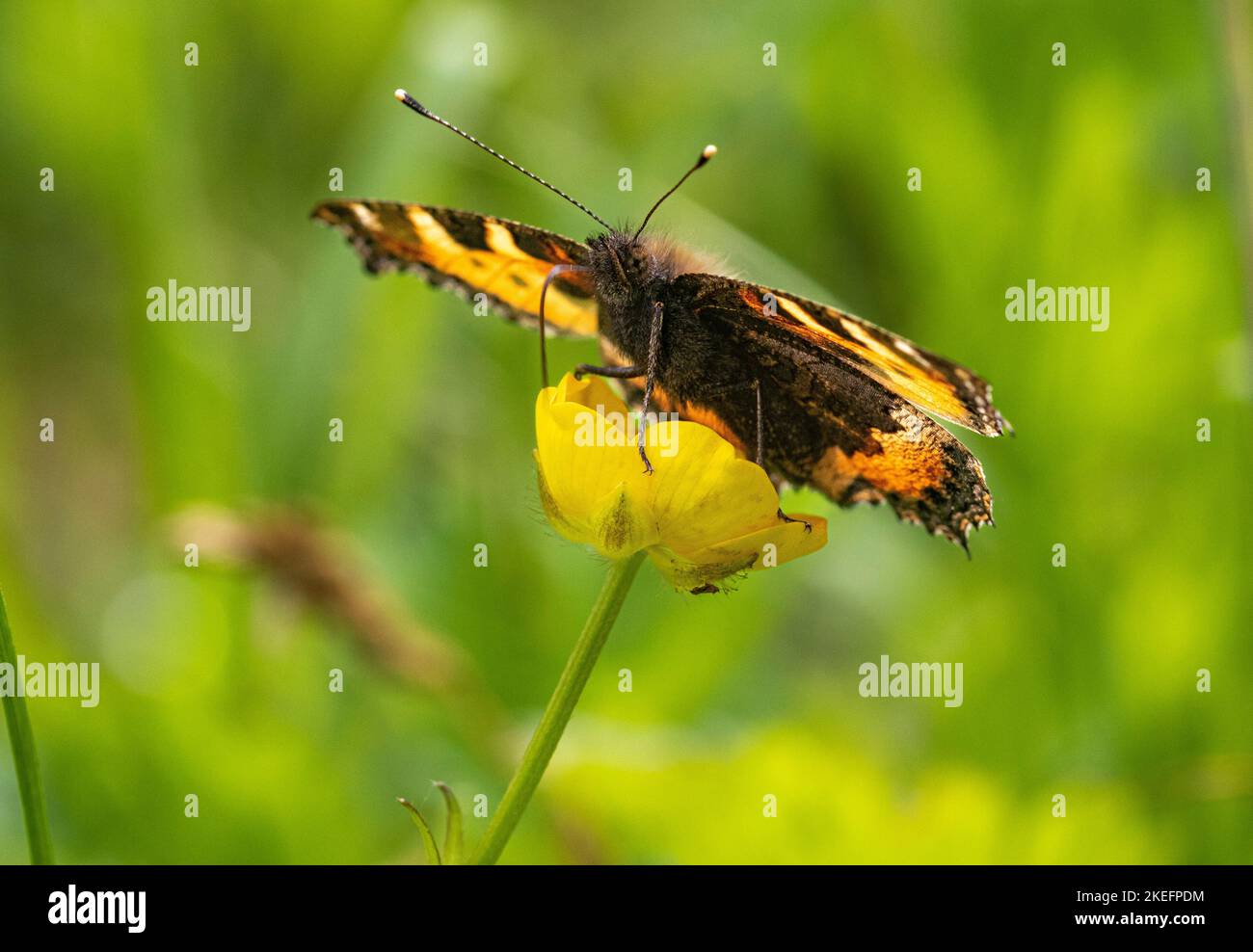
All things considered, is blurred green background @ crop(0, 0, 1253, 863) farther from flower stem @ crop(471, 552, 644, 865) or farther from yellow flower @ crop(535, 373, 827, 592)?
flower stem @ crop(471, 552, 644, 865)

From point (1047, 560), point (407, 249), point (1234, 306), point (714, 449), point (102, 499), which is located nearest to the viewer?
point (714, 449)

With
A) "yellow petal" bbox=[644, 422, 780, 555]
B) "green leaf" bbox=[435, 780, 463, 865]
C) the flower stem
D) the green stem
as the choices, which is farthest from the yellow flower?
the green stem

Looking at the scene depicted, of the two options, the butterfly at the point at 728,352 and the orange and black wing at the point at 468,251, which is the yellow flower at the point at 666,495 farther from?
the orange and black wing at the point at 468,251

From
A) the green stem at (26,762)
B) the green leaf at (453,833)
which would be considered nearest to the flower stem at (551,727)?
the green leaf at (453,833)

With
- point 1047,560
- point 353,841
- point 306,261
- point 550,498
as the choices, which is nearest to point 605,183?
point 306,261

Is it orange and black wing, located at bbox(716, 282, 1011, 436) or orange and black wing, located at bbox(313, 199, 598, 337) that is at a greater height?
orange and black wing, located at bbox(313, 199, 598, 337)

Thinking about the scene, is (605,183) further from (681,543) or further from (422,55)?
(681,543)

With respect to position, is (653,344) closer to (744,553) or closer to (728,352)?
(728,352)

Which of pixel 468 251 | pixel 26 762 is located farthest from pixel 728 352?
pixel 26 762
